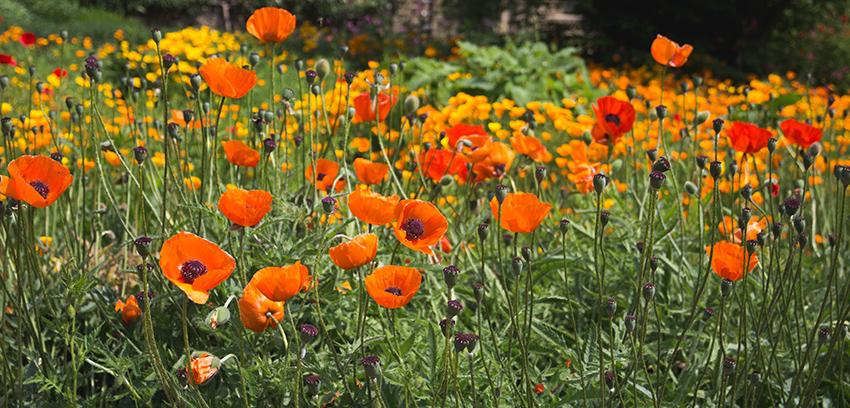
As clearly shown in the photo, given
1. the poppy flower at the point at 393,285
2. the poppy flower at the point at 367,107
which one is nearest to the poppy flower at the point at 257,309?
the poppy flower at the point at 393,285

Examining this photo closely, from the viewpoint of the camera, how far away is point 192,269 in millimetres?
1047

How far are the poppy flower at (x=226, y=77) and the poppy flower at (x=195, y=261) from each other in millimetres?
392

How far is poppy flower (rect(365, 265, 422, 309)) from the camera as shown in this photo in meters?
1.05

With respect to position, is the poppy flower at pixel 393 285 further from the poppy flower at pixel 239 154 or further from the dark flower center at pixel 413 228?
the poppy flower at pixel 239 154

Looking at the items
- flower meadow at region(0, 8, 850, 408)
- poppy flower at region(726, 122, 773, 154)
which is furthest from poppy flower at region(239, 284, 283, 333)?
poppy flower at region(726, 122, 773, 154)

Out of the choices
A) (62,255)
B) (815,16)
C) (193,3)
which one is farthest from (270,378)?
(193,3)

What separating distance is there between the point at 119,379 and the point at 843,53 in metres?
8.76

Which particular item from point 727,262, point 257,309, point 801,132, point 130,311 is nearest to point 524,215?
point 727,262

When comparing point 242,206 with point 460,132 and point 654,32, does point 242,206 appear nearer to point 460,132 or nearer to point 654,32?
point 460,132

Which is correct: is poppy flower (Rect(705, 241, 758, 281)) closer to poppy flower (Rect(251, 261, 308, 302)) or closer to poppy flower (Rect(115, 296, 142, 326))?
poppy flower (Rect(251, 261, 308, 302))

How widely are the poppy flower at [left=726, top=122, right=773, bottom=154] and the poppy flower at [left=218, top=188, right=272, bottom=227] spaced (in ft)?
4.01

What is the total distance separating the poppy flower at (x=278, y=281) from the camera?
1.04m

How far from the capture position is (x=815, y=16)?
8359mm

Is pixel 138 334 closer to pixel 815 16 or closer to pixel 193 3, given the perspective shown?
pixel 815 16
